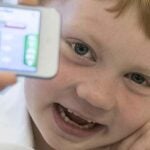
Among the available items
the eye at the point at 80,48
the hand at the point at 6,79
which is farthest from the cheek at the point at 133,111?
the hand at the point at 6,79

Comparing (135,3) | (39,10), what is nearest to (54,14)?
(39,10)

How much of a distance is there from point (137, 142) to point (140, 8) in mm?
298

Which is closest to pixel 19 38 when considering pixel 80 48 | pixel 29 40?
pixel 29 40

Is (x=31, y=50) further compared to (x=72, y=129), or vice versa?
(x=72, y=129)

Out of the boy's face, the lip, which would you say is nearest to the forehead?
the boy's face

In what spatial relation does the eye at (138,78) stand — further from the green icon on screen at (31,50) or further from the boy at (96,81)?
the green icon on screen at (31,50)

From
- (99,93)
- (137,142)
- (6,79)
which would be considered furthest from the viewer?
(137,142)

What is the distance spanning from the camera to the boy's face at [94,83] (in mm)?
881

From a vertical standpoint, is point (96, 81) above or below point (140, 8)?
below

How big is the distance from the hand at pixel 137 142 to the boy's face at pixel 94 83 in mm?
36

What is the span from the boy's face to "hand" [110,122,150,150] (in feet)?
0.12

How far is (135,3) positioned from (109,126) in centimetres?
23

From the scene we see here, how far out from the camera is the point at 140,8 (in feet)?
2.83

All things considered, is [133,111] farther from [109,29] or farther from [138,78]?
[109,29]
